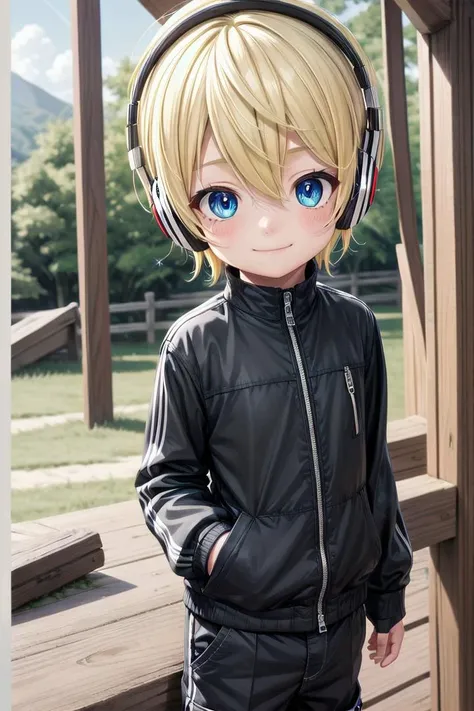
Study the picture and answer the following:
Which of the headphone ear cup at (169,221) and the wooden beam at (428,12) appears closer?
the headphone ear cup at (169,221)

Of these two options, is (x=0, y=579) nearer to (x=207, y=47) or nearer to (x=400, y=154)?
(x=207, y=47)

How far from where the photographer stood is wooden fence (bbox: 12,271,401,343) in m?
13.8

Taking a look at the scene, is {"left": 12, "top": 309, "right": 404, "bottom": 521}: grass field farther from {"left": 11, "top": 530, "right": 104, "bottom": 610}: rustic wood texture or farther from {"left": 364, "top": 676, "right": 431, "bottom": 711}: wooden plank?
{"left": 11, "top": 530, "right": 104, "bottom": 610}: rustic wood texture

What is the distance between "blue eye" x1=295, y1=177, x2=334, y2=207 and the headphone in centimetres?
6

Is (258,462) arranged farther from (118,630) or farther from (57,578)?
(57,578)

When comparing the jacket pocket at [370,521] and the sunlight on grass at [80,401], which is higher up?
the jacket pocket at [370,521]

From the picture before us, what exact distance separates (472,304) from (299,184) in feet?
3.30

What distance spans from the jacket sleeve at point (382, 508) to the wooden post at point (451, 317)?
2.46ft

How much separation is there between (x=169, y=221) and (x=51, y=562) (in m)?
0.94

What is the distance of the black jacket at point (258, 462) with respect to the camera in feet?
3.67

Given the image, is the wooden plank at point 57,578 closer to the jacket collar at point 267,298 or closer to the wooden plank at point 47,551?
the wooden plank at point 47,551

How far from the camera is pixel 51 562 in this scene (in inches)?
71.2

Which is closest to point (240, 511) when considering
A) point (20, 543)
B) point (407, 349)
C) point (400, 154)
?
point (20, 543)

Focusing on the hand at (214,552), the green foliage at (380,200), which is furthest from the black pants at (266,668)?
the green foliage at (380,200)
